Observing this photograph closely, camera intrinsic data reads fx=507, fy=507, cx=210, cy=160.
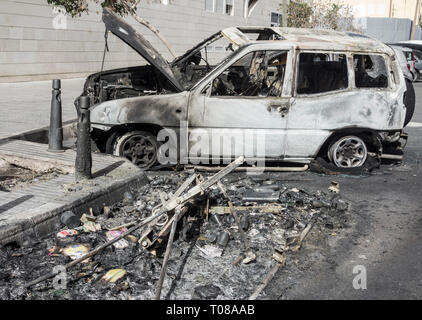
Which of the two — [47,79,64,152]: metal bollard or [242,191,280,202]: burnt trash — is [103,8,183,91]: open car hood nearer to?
[47,79,64,152]: metal bollard

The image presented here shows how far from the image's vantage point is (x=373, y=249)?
4578mm

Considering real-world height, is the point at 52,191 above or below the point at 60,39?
below

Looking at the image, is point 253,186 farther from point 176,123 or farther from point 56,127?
A: point 56,127

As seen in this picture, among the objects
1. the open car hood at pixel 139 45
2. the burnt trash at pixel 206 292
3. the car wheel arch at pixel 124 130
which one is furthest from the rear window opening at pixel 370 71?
the burnt trash at pixel 206 292

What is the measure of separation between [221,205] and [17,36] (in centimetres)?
1189

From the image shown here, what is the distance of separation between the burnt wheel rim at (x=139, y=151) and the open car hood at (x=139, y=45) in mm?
871

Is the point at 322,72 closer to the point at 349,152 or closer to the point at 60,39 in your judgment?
the point at 349,152

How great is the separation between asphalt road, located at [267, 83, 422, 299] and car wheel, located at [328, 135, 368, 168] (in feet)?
0.90

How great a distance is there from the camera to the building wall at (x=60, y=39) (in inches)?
580

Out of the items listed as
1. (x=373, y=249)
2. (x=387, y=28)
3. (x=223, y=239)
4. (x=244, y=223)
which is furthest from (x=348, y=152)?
(x=387, y=28)

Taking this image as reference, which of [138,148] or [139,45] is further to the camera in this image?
[138,148]

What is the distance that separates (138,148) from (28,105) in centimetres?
509

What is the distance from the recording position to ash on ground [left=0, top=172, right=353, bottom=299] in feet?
12.1

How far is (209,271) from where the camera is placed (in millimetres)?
4051
